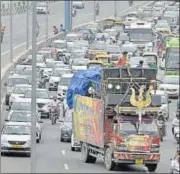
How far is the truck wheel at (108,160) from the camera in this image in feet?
113

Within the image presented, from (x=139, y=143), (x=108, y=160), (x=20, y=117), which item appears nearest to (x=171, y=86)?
(x=20, y=117)

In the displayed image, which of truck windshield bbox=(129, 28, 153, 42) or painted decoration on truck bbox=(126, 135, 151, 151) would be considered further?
truck windshield bbox=(129, 28, 153, 42)

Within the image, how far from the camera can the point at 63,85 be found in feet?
187

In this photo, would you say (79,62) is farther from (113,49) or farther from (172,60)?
(113,49)

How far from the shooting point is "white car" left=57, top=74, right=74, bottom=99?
56022mm

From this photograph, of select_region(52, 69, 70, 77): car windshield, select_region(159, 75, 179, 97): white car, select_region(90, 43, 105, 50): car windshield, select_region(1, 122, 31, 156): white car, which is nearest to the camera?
select_region(1, 122, 31, 156): white car

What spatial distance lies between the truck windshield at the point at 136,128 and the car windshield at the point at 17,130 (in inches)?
209

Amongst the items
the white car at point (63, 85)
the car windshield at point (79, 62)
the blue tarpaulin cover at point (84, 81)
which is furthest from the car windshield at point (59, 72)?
the blue tarpaulin cover at point (84, 81)

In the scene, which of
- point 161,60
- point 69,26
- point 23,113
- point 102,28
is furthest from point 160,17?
point 23,113

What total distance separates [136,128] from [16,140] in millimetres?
5494

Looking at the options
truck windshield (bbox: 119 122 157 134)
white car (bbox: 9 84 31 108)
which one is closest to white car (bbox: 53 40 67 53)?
white car (bbox: 9 84 31 108)

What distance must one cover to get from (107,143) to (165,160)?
3.26m

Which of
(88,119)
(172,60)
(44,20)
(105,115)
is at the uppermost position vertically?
(105,115)

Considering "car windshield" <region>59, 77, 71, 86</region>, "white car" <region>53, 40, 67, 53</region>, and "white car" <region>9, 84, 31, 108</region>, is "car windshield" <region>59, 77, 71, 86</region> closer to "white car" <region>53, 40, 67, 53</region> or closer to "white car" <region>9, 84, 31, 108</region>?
"white car" <region>9, 84, 31, 108</region>
